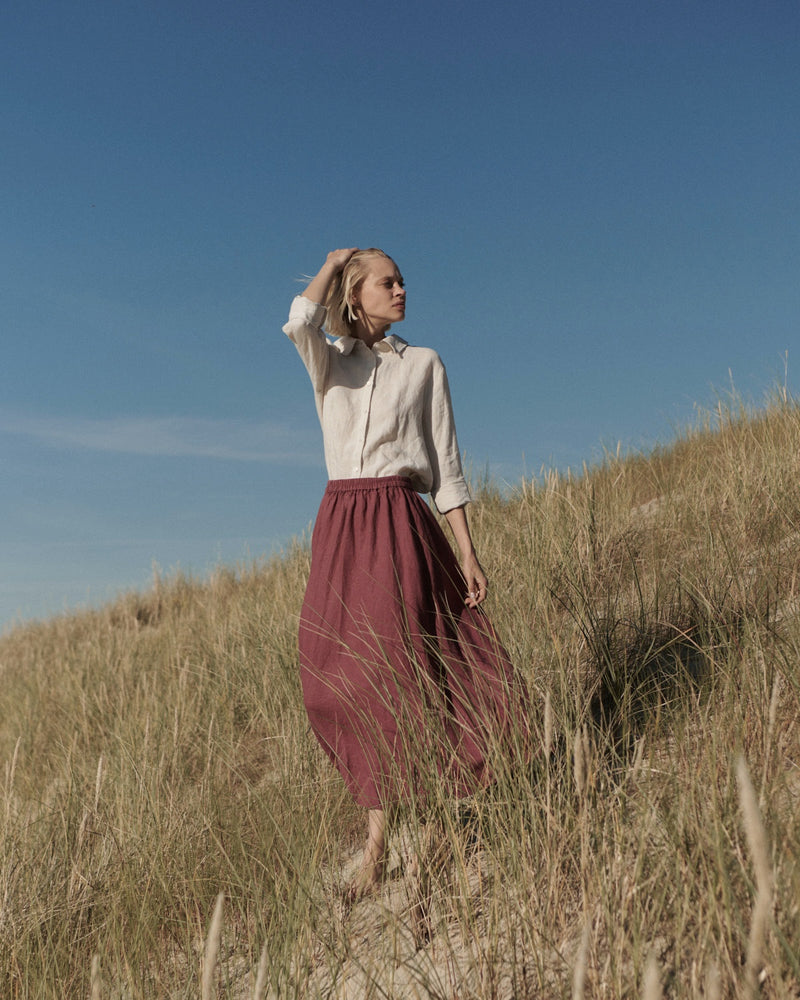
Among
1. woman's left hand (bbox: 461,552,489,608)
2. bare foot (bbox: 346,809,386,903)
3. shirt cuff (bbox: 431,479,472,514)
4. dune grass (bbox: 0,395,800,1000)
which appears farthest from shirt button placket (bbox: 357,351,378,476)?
bare foot (bbox: 346,809,386,903)

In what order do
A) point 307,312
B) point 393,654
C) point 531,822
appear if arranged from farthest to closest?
1. point 307,312
2. point 393,654
3. point 531,822

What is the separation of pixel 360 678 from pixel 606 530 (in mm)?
2218

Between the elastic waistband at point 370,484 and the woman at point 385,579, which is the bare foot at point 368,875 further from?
the elastic waistband at point 370,484

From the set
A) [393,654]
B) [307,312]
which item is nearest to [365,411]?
[307,312]

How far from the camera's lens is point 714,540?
3.51 m

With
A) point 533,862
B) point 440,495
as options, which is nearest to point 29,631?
point 440,495

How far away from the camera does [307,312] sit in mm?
2469

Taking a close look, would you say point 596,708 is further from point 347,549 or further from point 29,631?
point 29,631

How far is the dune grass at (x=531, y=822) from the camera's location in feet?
4.62

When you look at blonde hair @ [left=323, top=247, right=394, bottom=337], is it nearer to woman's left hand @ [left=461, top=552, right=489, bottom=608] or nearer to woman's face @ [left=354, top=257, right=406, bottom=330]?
woman's face @ [left=354, top=257, right=406, bottom=330]

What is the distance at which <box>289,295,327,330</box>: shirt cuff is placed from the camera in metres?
2.46

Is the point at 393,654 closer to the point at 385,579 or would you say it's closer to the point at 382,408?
the point at 385,579

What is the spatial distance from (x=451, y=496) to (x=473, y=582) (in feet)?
0.96

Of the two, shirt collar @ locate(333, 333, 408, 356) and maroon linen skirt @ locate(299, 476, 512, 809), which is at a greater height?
shirt collar @ locate(333, 333, 408, 356)
